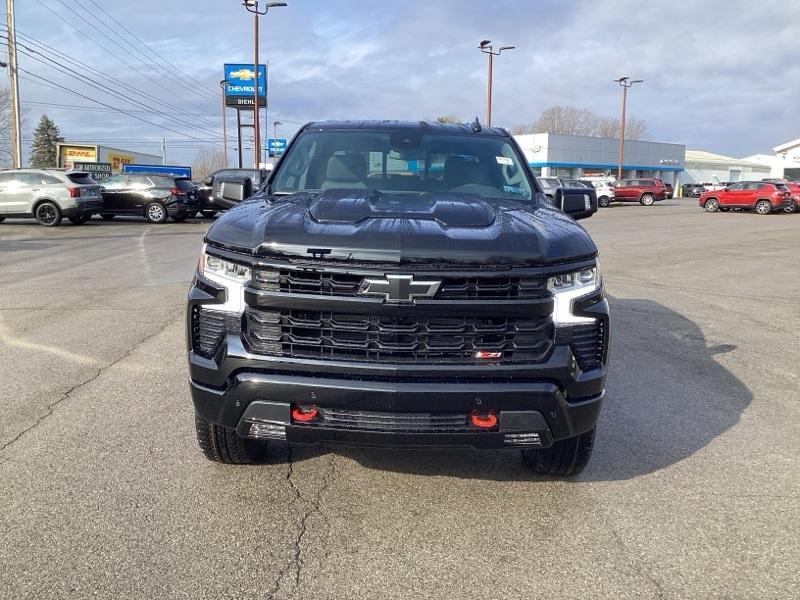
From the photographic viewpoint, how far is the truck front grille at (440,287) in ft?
9.64

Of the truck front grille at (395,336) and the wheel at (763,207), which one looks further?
the wheel at (763,207)

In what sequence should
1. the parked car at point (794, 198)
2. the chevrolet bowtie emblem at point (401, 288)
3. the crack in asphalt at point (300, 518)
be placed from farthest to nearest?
1. the parked car at point (794, 198)
2. the chevrolet bowtie emblem at point (401, 288)
3. the crack in asphalt at point (300, 518)

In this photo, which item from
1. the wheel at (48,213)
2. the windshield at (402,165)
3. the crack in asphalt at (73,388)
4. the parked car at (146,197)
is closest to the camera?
the crack in asphalt at (73,388)

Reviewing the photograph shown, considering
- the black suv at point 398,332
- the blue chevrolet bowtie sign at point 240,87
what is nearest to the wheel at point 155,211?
the black suv at point 398,332

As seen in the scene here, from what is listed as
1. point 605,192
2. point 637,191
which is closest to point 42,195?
point 605,192

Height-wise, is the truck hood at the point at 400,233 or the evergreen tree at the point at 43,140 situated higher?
the evergreen tree at the point at 43,140

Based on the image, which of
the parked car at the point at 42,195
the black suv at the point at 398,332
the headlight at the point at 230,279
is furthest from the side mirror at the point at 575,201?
the parked car at the point at 42,195

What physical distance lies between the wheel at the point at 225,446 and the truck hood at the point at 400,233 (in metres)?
0.99

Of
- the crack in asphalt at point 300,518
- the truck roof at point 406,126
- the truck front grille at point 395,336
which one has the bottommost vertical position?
the crack in asphalt at point 300,518

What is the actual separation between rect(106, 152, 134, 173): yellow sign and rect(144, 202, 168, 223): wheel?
34697mm

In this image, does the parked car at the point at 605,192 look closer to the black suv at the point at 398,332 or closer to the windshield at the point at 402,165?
the windshield at the point at 402,165

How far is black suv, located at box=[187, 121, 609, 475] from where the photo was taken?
115 inches

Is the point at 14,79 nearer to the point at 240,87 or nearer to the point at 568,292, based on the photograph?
the point at 240,87

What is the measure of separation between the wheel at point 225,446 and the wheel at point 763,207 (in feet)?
119
